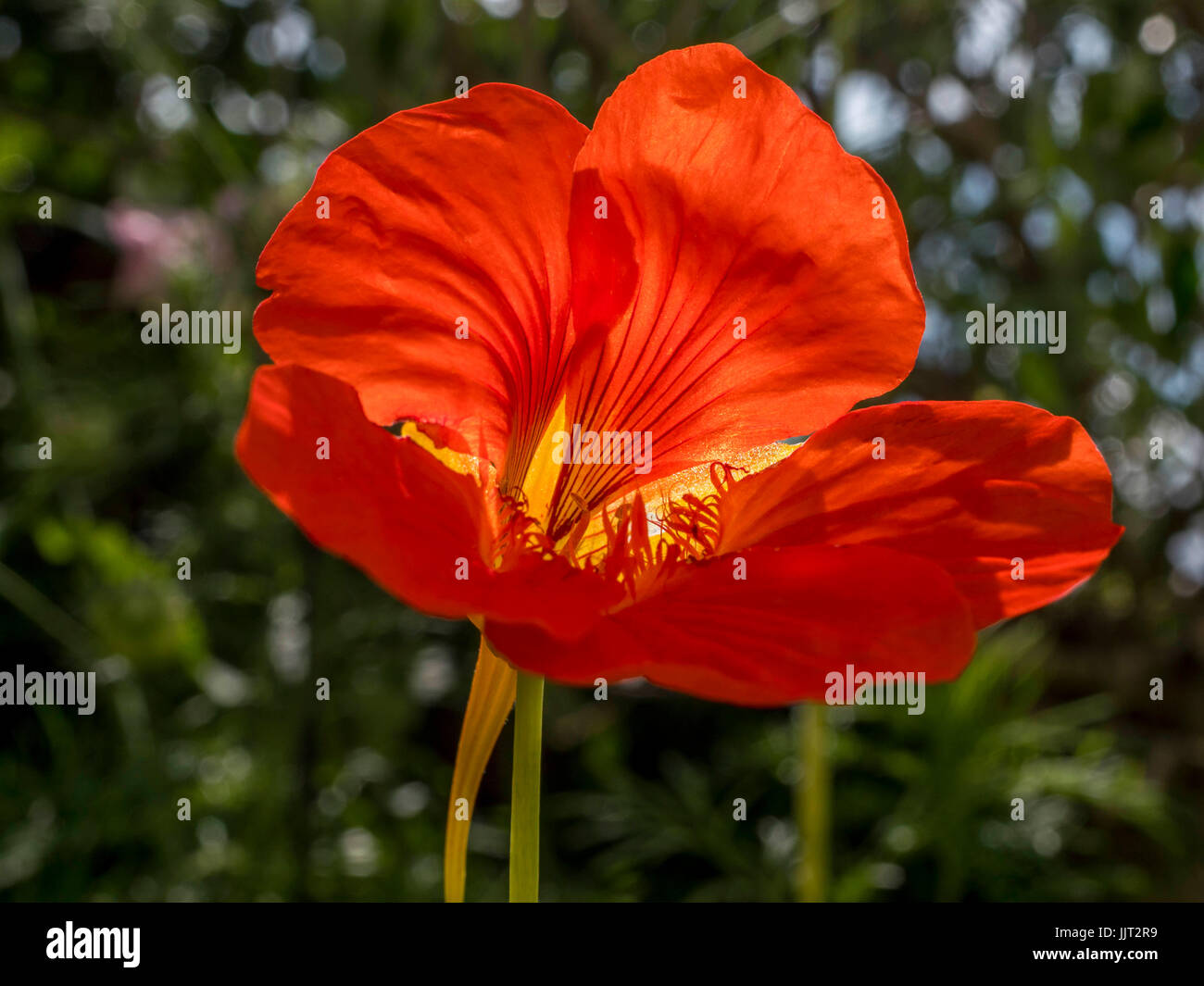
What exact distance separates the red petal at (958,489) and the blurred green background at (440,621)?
30.5 inches

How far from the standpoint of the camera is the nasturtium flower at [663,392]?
45cm

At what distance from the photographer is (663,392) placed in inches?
23.9

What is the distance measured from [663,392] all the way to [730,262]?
0.09 meters

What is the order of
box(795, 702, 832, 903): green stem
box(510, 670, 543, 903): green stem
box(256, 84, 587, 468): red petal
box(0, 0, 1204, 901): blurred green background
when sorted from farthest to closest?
box(0, 0, 1204, 901): blurred green background, box(795, 702, 832, 903): green stem, box(256, 84, 587, 468): red petal, box(510, 670, 543, 903): green stem

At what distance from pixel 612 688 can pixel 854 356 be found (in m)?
1.39

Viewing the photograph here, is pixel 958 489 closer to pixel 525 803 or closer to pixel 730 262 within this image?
pixel 730 262

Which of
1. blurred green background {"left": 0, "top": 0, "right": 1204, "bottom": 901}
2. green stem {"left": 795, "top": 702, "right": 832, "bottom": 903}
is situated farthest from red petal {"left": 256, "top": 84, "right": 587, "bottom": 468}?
blurred green background {"left": 0, "top": 0, "right": 1204, "bottom": 901}

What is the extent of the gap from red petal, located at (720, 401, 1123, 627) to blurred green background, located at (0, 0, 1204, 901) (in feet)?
2.55

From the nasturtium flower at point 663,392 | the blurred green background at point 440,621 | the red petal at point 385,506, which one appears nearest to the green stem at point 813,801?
the blurred green background at point 440,621

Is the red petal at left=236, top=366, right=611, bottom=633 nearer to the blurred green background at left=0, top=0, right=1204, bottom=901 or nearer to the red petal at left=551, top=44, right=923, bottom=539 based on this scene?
the red petal at left=551, top=44, right=923, bottom=539

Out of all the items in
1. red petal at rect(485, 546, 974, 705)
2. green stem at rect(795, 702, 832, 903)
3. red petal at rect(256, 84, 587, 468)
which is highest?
red petal at rect(256, 84, 587, 468)

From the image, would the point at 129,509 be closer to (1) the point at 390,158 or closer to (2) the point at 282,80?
(2) the point at 282,80

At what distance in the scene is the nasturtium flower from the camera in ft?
1.46
